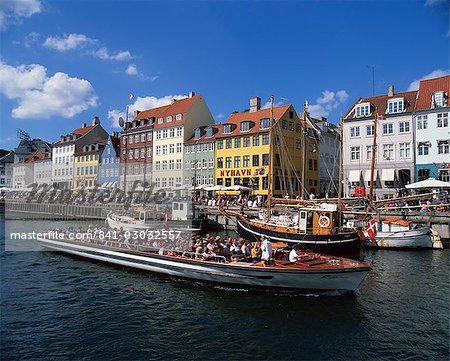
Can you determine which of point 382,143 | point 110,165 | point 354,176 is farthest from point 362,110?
point 110,165

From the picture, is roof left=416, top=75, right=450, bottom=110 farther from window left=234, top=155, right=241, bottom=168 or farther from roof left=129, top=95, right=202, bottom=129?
roof left=129, top=95, right=202, bottom=129

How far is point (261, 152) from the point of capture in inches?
2046

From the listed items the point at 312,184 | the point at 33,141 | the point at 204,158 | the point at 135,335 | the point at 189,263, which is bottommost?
the point at 135,335

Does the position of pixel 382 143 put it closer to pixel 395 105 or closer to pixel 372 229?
pixel 395 105

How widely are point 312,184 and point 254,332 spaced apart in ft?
156

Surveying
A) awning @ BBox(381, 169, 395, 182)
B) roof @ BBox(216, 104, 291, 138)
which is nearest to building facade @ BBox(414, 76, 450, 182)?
awning @ BBox(381, 169, 395, 182)

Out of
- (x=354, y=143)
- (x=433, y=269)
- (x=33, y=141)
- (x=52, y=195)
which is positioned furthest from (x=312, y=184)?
(x=33, y=141)

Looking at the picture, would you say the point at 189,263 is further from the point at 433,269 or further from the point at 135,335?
the point at 433,269

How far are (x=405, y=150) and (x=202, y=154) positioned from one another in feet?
97.3

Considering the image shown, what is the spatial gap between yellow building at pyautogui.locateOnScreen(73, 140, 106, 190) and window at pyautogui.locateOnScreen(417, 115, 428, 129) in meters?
60.2

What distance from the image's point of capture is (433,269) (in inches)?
871

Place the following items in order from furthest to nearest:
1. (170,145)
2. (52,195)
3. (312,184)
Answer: (52,195), (170,145), (312,184)

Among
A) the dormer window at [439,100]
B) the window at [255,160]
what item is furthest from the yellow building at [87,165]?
the dormer window at [439,100]

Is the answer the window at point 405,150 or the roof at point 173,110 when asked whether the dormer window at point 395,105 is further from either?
the roof at point 173,110
